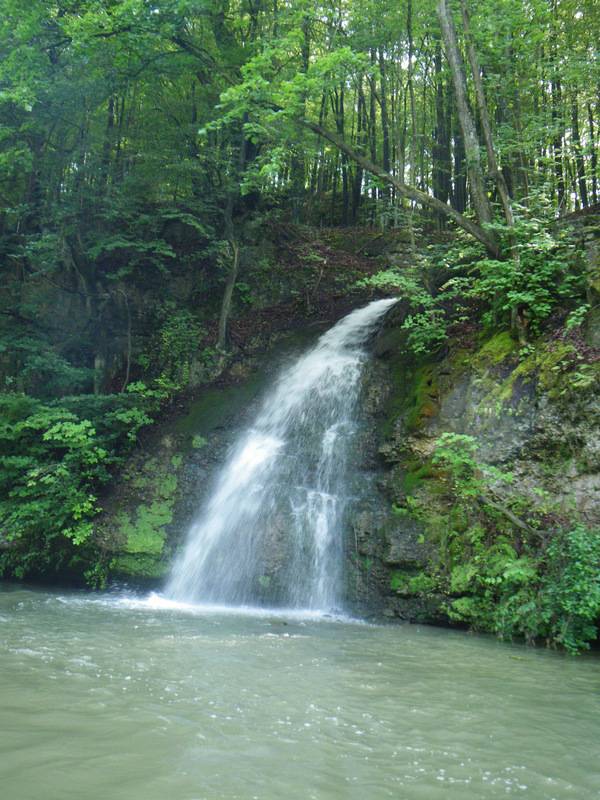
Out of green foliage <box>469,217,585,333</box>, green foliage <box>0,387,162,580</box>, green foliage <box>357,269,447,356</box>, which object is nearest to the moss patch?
green foliage <box>469,217,585,333</box>

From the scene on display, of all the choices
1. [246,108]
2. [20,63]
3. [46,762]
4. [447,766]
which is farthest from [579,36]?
[46,762]

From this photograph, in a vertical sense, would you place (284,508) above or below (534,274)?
below

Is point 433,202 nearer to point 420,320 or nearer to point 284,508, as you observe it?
point 420,320

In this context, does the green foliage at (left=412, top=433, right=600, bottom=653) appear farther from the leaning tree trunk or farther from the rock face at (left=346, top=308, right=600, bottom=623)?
the leaning tree trunk

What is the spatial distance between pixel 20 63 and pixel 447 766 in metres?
13.6

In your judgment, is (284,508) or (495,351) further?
(284,508)

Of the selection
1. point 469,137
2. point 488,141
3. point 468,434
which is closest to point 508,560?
point 468,434

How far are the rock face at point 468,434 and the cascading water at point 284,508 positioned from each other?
43 cm

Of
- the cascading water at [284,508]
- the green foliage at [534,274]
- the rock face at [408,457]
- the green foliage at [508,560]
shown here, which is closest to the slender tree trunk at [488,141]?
the green foliage at [534,274]

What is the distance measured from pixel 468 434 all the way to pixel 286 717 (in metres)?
5.35

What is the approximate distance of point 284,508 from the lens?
29.6ft

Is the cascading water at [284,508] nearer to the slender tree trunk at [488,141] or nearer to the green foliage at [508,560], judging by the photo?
the green foliage at [508,560]

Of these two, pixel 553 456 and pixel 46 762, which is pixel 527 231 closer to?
pixel 553 456

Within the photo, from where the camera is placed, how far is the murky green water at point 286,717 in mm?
2738
